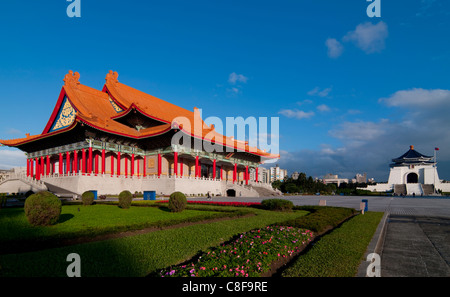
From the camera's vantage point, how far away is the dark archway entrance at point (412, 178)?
2293 inches

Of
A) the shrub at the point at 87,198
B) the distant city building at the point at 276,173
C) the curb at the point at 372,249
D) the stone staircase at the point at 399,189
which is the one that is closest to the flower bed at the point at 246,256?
the curb at the point at 372,249

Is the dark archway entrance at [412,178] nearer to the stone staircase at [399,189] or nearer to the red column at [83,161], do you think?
the stone staircase at [399,189]

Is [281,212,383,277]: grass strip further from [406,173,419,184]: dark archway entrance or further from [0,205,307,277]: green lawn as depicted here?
[406,173,419,184]: dark archway entrance

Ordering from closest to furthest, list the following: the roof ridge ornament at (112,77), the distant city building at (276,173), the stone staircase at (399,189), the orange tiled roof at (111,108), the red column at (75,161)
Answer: the red column at (75,161)
the orange tiled roof at (111,108)
the roof ridge ornament at (112,77)
the stone staircase at (399,189)
the distant city building at (276,173)

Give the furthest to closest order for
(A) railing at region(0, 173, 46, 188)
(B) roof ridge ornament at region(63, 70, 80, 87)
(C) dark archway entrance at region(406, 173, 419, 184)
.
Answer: (C) dark archway entrance at region(406, 173, 419, 184)
(B) roof ridge ornament at region(63, 70, 80, 87)
(A) railing at region(0, 173, 46, 188)

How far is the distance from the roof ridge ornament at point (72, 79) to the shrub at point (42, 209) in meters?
28.2

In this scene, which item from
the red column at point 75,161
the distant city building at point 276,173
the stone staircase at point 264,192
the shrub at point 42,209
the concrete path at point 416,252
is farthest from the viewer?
the distant city building at point 276,173

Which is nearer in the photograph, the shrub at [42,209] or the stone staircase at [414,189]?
the shrub at [42,209]

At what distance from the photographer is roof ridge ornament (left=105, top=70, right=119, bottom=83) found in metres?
34.0

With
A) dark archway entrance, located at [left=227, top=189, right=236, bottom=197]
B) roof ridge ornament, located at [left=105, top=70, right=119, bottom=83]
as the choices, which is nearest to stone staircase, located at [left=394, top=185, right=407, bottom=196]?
dark archway entrance, located at [left=227, top=189, right=236, bottom=197]

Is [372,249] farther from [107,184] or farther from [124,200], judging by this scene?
[107,184]

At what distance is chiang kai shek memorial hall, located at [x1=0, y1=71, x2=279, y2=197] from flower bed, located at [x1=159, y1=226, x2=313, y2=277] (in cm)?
2173

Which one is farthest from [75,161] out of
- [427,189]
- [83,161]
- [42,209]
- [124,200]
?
[427,189]
